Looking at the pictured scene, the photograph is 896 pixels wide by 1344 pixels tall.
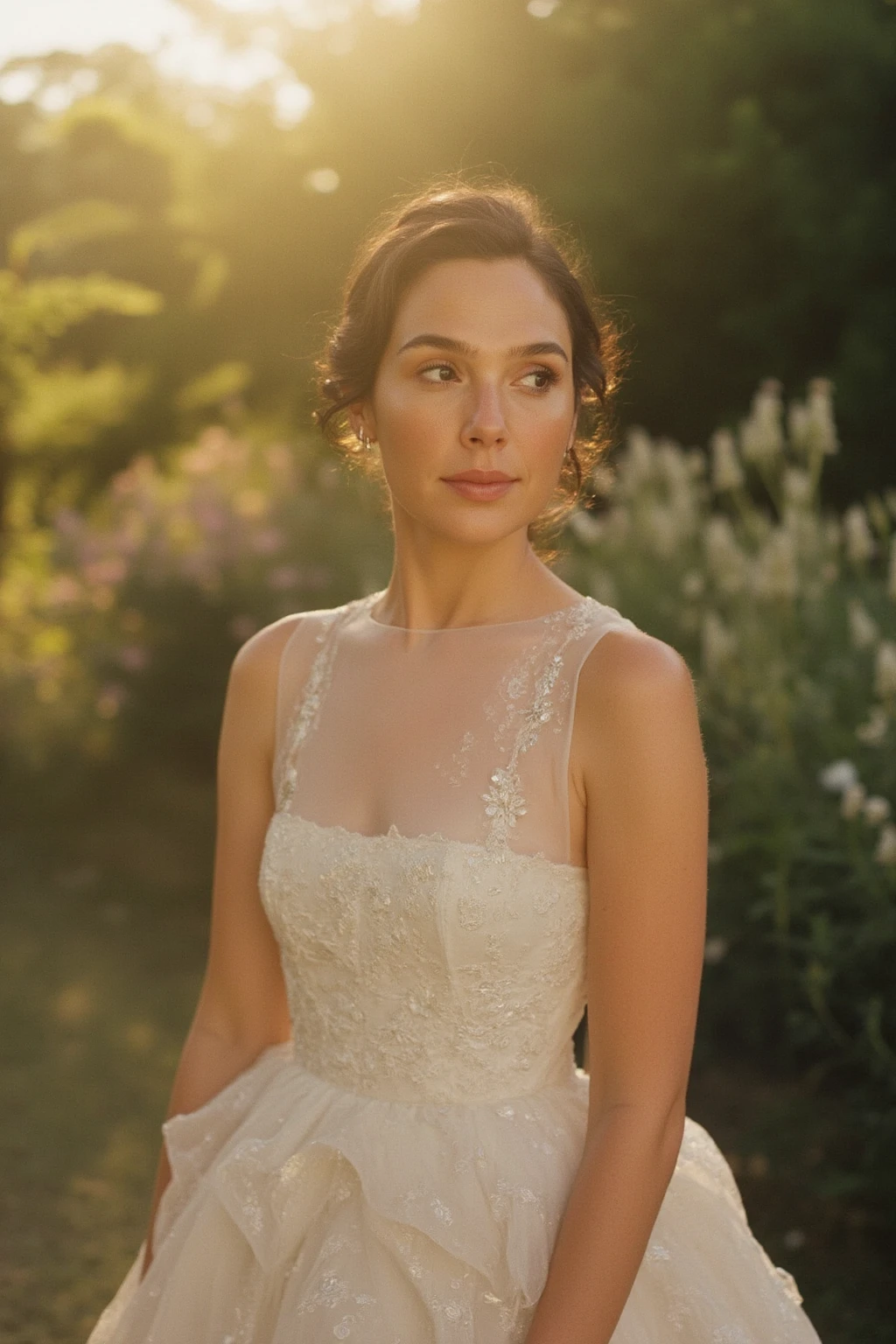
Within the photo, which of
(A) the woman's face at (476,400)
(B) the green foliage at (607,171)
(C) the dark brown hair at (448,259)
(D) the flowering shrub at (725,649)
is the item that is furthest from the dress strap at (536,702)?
(B) the green foliage at (607,171)

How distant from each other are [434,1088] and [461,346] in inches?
39.2

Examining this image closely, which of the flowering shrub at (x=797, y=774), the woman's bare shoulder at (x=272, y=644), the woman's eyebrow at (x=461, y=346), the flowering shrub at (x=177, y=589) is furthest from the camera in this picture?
the flowering shrub at (x=177, y=589)

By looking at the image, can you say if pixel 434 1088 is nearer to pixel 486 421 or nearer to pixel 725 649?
pixel 486 421

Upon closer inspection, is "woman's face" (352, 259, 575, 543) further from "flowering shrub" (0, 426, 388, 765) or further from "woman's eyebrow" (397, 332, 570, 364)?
"flowering shrub" (0, 426, 388, 765)

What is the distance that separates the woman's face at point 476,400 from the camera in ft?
6.46

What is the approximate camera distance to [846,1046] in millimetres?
3955

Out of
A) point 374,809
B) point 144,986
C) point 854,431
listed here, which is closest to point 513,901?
point 374,809

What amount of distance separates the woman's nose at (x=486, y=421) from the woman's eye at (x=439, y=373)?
0.20ft

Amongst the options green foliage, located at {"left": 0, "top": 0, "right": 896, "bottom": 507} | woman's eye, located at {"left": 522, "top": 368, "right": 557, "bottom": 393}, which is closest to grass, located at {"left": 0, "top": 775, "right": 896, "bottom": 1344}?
woman's eye, located at {"left": 522, "top": 368, "right": 557, "bottom": 393}

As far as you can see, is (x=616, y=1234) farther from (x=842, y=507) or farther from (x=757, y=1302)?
(x=842, y=507)

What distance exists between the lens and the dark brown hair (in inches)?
80.6

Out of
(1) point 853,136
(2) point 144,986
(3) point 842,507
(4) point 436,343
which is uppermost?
(1) point 853,136

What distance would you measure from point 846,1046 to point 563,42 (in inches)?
317

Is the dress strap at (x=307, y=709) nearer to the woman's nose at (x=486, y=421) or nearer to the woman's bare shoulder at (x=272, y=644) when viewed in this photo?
the woman's bare shoulder at (x=272, y=644)
